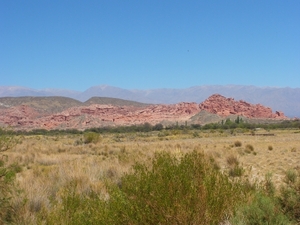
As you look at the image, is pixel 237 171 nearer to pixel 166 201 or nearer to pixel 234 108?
pixel 166 201

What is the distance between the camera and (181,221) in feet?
14.0

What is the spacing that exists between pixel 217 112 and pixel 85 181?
117152 millimetres

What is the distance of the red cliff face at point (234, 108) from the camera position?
124000 mm

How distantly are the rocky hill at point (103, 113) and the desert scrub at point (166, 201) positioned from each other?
9904 centimetres

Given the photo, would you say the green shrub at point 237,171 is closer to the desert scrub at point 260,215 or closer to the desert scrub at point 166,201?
the desert scrub at point 166,201

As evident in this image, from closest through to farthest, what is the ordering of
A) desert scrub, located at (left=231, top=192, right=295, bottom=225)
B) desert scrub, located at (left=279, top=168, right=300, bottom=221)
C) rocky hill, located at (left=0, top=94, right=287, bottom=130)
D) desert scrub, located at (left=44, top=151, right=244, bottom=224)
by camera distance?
desert scrub, located at (left=44, top=151, right=244, bottom=224), desert scrub, located at (left=231, top=192, right=295, bottom=225), desert scrub, located at (left=279, top=168, right=300, bottom=221), rocky hill, located at (left=0, top=94, right=287, bottom=130)

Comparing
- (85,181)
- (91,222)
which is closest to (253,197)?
(91,222)

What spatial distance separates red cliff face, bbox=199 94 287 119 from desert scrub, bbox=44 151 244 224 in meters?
Result: 118

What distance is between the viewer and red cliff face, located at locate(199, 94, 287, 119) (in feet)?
407

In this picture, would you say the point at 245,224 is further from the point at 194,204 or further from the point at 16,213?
the point at 16,213

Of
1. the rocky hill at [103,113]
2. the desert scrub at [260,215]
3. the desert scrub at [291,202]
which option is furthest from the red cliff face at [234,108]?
the desert scrub at [260,215]

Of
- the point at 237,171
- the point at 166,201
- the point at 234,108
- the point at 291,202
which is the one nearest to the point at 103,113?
the point at 234,108

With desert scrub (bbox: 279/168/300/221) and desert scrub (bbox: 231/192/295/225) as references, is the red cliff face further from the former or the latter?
desert scrub (bbox: 231/192/295/225)

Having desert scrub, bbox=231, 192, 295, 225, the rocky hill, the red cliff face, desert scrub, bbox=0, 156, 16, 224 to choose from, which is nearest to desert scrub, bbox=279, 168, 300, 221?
desert scrub, bbox=231, 192, 295, 225
